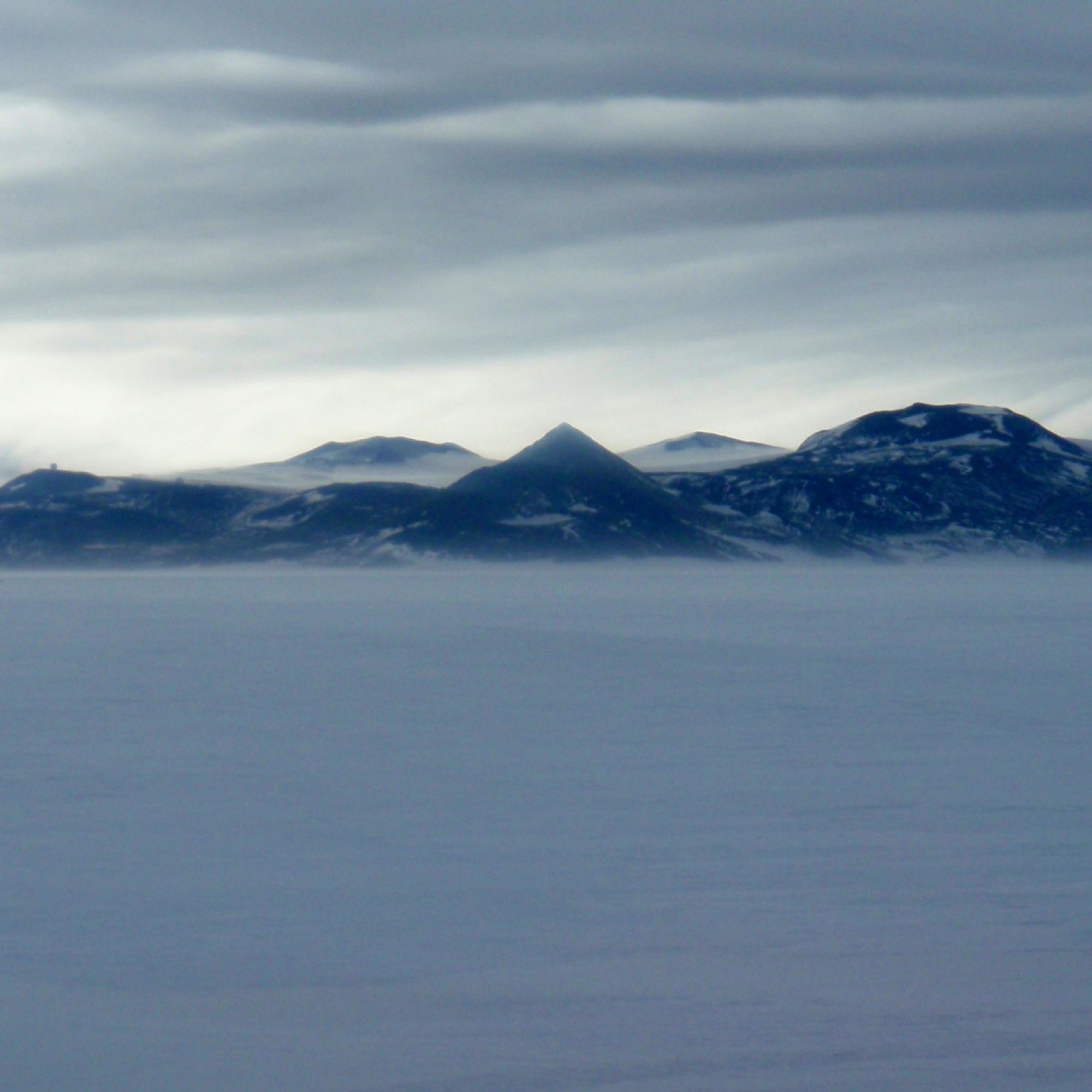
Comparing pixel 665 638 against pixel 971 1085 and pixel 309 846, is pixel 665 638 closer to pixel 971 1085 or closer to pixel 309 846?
pixel 309 846

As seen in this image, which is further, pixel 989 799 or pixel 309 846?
pixel 989 799

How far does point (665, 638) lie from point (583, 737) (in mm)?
21298

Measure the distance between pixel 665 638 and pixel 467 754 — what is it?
905 inches

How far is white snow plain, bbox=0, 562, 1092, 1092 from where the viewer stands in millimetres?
6996

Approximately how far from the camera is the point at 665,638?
38750 mm

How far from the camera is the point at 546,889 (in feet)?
32.6

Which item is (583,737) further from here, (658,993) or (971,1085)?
(971,1085)

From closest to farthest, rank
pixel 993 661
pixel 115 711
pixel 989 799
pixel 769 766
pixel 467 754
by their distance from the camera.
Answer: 1. pixel 989 799
2. pixel 769 766
3. pixel 467 754
4. pixel 115 711
5. pixel 993 661

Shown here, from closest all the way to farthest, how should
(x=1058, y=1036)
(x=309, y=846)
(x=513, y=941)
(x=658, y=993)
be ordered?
(x=1058, y=1036) < (x=658, y=993) < (x=513, y=941) < (x=309, y=846)

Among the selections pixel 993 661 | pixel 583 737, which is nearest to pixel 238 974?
pixel 583 737

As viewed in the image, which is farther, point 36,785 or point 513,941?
point 36,785

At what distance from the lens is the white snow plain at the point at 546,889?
7.00 m

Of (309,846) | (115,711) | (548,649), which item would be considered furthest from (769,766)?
(548,649)

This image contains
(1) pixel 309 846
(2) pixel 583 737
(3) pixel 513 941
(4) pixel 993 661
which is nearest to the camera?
(3) pixel 513 941
